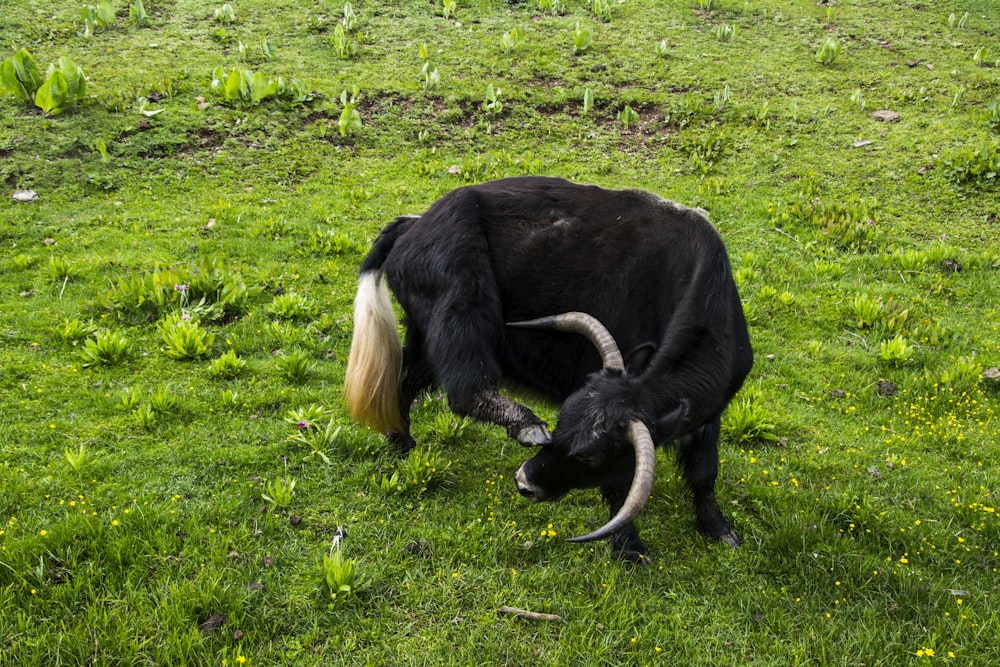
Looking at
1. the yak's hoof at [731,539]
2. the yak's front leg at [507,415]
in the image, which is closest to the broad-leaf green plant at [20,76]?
the yak's front leg at [507,415]

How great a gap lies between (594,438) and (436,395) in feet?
7.19

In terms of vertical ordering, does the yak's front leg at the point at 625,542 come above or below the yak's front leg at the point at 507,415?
below

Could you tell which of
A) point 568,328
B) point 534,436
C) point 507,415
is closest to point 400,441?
point 507,415

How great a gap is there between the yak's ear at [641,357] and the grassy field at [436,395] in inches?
40.5

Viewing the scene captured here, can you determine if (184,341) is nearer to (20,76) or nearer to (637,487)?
(637,487)

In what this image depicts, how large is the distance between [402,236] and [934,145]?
25.8ft

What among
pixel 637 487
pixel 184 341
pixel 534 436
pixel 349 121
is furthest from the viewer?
pixel 349 121

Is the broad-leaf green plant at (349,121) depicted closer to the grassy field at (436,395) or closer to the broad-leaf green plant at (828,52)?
the grassy field at (436,395)

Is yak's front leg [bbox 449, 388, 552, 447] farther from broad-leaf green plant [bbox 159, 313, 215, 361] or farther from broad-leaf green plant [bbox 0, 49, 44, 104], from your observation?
broad-leaf green plant [bbox 0, 49, 44, 104]

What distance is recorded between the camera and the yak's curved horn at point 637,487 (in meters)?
3.06

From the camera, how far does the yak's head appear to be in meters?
3.47

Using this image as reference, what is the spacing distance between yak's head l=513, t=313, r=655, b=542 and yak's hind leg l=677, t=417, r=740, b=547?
664 millimetres

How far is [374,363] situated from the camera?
4.49m

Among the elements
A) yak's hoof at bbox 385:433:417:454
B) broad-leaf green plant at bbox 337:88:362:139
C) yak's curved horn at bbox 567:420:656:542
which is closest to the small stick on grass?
yak's curved horn at bbox 567:420:656:542
